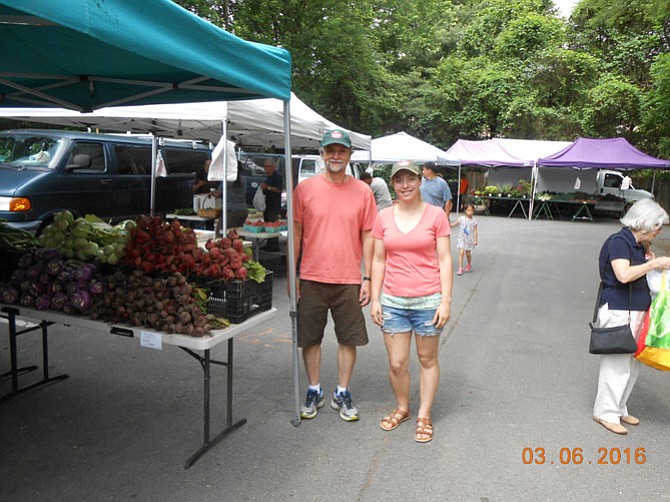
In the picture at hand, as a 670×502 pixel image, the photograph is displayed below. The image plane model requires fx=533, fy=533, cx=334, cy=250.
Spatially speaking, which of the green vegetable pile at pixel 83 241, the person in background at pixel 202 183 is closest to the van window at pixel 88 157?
the person in background at pixel 202 183

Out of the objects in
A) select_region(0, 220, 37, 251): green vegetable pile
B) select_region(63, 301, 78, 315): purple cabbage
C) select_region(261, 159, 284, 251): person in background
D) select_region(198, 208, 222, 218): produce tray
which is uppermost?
select_region(261, 159, 284, 251): person in background

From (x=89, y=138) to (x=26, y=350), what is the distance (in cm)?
528

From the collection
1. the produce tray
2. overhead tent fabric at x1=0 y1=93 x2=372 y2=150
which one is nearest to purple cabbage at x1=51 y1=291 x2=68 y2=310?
overhead tent fabric at x1=0 y1=93 x2=372 y2=150

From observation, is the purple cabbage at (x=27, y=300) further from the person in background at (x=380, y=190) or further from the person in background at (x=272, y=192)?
the person in background at (x=272, y=192)

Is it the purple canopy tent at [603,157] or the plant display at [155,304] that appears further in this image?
the purple canopy tent at [603,157]

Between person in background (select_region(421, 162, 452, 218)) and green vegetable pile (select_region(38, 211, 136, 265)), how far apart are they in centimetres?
522

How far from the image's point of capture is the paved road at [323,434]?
2984 millimetres

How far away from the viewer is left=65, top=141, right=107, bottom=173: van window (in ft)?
28.2

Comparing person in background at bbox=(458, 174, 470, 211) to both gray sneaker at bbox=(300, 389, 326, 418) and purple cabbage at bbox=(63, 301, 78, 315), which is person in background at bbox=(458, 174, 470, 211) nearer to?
gray sneaker at bbox=(300, 389, 326, 418)

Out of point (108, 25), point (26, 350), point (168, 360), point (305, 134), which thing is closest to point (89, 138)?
point (305, 134)

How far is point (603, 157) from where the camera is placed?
19766 millimetres

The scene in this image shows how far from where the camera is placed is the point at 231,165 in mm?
7676

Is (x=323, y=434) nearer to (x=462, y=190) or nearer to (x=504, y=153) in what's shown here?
(x=504, y=153)
